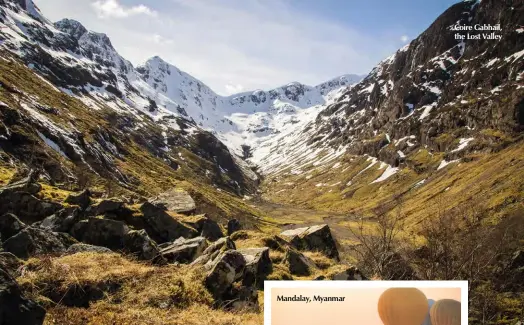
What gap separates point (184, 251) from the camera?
63.5 ft

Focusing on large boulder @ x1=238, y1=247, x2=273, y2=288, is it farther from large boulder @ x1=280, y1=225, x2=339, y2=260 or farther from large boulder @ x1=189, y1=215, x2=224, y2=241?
large boulder @ x1=280, y1=225, x2=339, y2=260

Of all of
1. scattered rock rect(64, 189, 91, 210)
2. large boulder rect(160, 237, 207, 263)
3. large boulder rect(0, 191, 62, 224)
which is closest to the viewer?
large boulder rect(160, 237, 207, 263)

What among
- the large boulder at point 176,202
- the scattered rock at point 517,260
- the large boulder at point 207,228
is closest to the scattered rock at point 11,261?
the large boulder at point 207,228

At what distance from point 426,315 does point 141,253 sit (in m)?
12.5

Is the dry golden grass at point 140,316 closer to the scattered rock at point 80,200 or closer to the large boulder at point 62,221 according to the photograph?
the large boulder at point 62,221

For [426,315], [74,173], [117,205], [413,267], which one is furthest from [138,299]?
[74,173]

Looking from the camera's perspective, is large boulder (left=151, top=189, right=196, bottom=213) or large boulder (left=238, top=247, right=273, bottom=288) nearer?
large boulder (left=238, top=247, right=273, bottom=288)

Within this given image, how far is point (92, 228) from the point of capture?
1958 centimetres

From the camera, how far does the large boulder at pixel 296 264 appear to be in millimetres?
23422

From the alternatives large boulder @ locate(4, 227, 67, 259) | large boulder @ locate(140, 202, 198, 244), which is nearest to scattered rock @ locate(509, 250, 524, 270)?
large boulder @ locate(140, 202, 198, 244)

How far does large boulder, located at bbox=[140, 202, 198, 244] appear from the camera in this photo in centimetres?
2577

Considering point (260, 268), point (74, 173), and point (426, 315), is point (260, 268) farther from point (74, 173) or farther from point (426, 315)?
point (74, 173)

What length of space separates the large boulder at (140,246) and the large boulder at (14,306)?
26.3 feet

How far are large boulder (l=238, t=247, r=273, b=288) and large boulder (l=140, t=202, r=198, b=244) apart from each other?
25.2 ft
